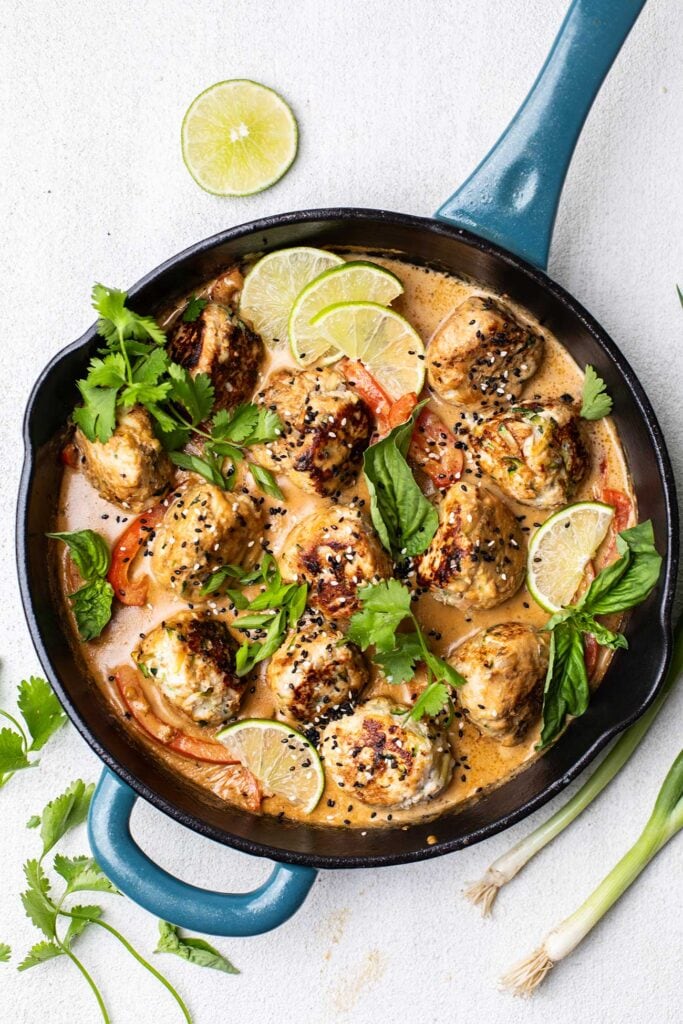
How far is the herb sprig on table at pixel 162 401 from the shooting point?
324 cm

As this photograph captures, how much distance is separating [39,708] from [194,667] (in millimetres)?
715

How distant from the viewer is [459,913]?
12.4 feet

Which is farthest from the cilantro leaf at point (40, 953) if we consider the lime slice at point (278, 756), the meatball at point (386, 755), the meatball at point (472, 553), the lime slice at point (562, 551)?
the lime slice at point (562, 551)

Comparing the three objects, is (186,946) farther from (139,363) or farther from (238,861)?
(139,363)

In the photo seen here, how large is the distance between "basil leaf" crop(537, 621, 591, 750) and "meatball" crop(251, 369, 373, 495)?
984 mm

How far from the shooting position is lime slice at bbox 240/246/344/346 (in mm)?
3494

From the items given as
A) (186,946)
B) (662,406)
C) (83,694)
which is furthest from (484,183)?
(186,946)

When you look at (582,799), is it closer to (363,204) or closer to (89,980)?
(89,980)

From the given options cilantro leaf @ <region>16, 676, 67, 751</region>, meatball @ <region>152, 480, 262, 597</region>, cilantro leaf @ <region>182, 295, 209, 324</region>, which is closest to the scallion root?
meatball @ <region>152, 480, 262, 597</region>

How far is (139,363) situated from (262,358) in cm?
49

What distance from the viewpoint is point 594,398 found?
11.4ft

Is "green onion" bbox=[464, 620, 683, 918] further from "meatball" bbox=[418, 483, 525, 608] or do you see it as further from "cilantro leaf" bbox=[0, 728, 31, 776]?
"cilantro leaf" bbox=[0, 728, 31, 776]

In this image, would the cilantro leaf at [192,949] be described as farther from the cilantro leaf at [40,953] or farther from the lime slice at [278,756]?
the lime slice at [278,756]

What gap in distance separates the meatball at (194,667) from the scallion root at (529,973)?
5.07 feet
